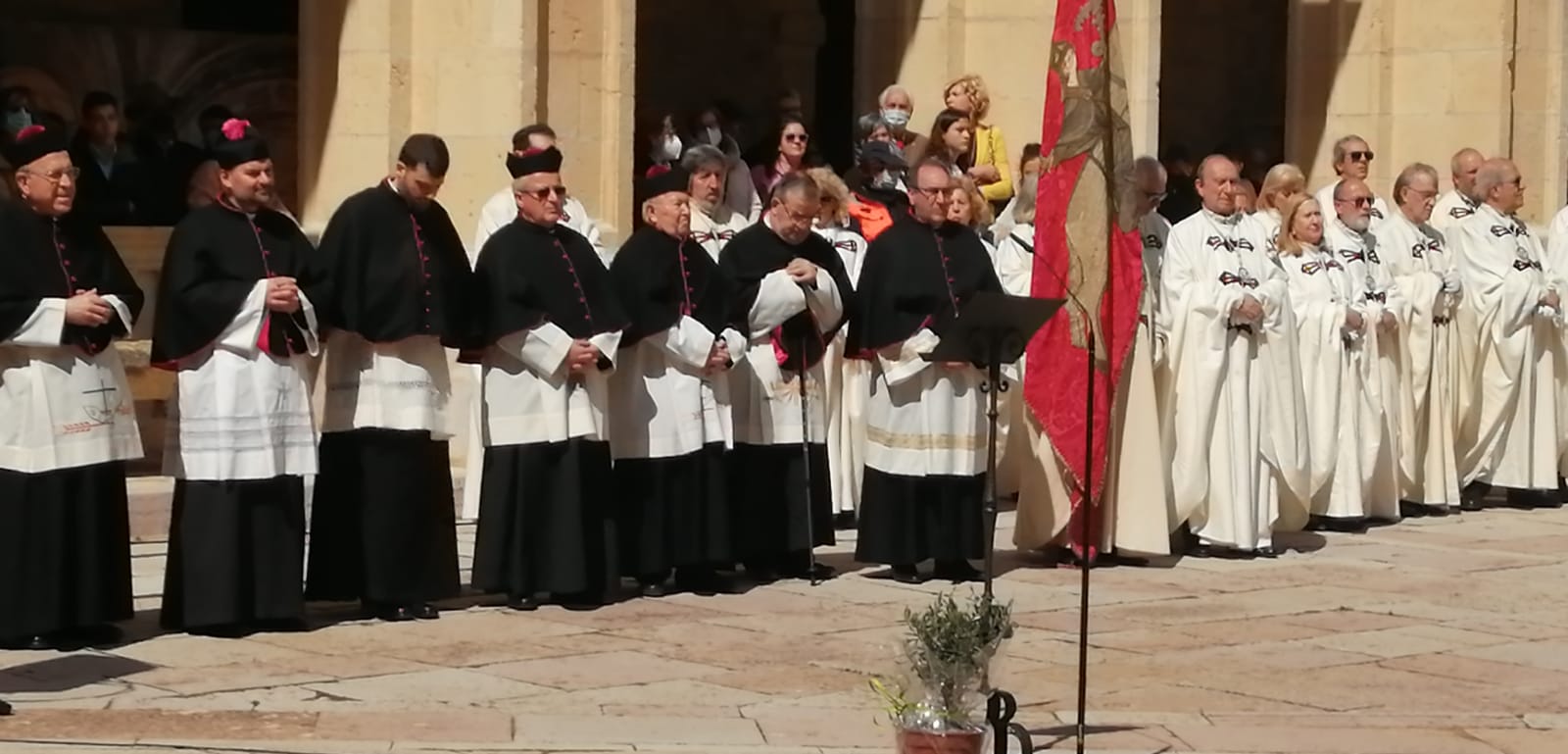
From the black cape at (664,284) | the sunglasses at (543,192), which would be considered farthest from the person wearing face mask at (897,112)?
the sunglasses at (543,192)

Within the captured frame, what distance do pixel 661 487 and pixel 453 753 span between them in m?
3.69

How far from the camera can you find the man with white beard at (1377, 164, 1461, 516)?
1534 cm

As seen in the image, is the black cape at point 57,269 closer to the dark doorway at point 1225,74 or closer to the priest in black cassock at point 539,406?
the priest in black cassock at point 539,406

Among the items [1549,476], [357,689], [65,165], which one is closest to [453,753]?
[357,689]

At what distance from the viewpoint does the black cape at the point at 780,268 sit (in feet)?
38.8

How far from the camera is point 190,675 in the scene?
9359 millimetres

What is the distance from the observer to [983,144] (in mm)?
15172

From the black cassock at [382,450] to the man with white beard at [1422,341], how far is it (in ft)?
21.1

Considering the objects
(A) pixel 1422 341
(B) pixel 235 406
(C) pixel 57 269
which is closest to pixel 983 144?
(A) pixel 1422 341

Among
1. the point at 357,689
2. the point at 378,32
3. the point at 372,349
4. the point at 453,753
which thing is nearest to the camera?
the point at 453,753

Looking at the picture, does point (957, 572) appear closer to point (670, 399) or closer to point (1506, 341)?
point (670, 399)

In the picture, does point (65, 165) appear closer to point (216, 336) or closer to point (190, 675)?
point (216, 336)

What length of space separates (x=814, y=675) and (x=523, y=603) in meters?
1.83

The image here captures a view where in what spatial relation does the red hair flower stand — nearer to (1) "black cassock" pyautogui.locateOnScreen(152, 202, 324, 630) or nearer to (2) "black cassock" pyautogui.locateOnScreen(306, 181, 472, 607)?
(1) "black cassock" pyautogui.locateOnScreen(152, 202, 324, 630)
